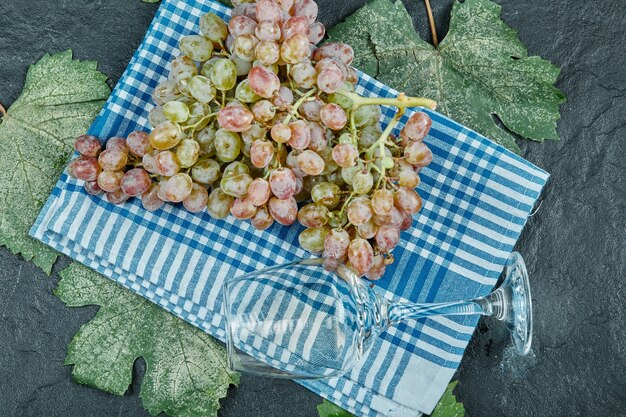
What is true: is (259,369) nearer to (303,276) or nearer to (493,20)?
(303,276)

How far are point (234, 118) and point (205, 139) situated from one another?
3.2 inches

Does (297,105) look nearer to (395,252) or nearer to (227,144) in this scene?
(227,144)

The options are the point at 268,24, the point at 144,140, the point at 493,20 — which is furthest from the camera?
the point at 493,20

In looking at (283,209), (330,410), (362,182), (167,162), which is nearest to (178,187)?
(167,162)

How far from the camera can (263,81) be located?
940 millimetres

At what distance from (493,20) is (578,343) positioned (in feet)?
1.71

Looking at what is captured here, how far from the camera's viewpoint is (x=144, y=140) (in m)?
1.07

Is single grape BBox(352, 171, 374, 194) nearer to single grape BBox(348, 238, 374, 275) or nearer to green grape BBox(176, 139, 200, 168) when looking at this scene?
single grape BBox(348, 238, 374, 275)

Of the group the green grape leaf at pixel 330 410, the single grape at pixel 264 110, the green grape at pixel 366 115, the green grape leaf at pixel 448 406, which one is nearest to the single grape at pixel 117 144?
the single grape at pixel 264 110

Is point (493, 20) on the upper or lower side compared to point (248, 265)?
upper

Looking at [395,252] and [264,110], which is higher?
[264,110]

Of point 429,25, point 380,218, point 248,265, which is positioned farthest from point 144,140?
point 429,25

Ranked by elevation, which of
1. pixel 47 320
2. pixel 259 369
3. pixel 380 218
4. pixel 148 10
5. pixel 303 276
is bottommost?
pixel 47 320

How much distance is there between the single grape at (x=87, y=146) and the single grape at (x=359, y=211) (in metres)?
0.38
